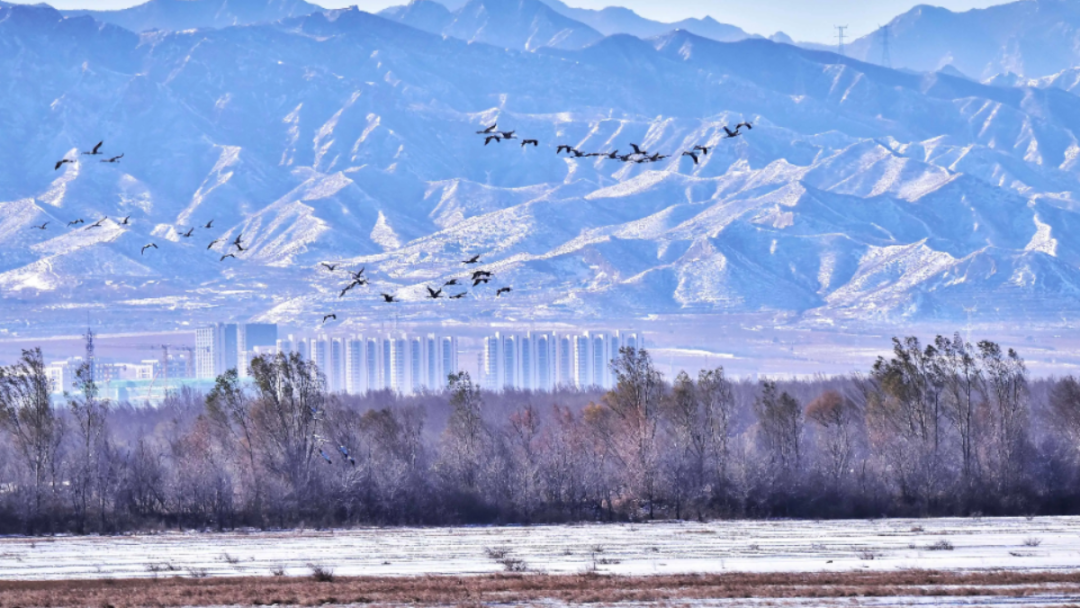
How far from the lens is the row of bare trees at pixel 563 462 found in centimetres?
8056

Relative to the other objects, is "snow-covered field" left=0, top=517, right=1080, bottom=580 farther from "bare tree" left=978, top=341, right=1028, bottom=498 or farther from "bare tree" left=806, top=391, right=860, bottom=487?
"bare tree" left=806, top=391, right=860, bottom=487

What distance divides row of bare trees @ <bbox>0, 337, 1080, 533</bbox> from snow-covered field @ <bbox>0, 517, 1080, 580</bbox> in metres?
4.87

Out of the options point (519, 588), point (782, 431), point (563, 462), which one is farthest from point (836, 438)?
point (519, 588)

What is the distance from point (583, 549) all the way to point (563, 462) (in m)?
22.5

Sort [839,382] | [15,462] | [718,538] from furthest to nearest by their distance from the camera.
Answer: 1. [839,382]
2. [15,462]
3. [718,538]

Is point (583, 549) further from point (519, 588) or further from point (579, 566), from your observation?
point (519, 588)

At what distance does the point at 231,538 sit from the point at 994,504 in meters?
33.6

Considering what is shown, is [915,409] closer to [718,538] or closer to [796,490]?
[796,490]

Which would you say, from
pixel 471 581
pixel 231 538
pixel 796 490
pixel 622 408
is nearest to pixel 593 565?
pixel 471 581

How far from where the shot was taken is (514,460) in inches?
3369

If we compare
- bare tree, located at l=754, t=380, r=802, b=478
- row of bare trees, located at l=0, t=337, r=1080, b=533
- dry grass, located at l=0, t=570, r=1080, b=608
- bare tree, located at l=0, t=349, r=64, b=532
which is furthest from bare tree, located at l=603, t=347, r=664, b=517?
dry grass, located at l=0, t=570, r=1080, b=608

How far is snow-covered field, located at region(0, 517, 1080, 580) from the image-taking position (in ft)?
179


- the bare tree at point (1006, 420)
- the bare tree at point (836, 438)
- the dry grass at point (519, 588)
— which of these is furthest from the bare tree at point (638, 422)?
the dry grass at point (519, 588)

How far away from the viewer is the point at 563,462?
8425cm
